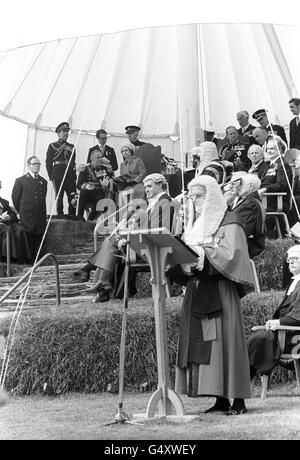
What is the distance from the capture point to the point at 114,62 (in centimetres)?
1869

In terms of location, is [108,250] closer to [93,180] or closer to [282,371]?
[282,371]

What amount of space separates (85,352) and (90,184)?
6.56 meters

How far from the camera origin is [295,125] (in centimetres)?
1486

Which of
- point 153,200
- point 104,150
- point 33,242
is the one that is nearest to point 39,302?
point 153,200

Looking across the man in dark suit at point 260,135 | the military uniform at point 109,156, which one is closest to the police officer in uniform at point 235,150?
the man in dark suit at point 260,135

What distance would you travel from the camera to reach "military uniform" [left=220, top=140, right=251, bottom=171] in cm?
1451

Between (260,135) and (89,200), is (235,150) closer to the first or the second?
(260,135)

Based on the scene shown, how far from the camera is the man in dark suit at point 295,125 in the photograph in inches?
579

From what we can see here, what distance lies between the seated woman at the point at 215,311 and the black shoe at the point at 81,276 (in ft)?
15.6

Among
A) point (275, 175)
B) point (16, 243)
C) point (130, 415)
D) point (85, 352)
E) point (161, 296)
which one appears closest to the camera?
point (161, 296)

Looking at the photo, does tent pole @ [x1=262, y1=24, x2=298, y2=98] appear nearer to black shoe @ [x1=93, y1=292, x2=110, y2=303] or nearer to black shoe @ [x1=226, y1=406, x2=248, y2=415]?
black shoe @ [x1=93, y1=292, x2=110, y2=303]

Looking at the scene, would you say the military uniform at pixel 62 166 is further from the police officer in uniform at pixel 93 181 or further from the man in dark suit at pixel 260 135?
the man in dark suit at pixel 260 135

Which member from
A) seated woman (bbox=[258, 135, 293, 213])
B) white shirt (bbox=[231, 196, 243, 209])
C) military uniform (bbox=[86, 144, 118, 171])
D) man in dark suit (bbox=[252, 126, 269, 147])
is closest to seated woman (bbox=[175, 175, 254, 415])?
white shirt (bbox=[231, 196, 243, 209])
